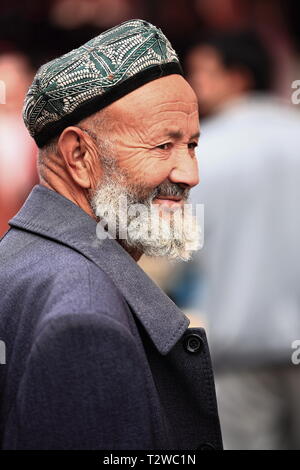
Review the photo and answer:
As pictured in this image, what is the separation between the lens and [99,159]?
9.15ft

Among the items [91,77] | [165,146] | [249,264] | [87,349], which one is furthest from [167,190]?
[249,264]

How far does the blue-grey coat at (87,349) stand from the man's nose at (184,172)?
287 mm

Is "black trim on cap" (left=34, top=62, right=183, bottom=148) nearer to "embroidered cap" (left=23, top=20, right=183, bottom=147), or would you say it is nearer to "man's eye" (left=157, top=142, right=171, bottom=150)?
"embroidered cap" (left=23, top=20, right=183, bottom=147)

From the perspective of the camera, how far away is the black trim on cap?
273cm

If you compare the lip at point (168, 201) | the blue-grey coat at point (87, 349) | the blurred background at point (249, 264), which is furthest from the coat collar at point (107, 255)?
the blurred background at point (249, 264)

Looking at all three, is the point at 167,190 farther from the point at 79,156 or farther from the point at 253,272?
the point at 253,272

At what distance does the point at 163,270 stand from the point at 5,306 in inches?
88.8

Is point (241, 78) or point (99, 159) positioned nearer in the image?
point (99, 159)

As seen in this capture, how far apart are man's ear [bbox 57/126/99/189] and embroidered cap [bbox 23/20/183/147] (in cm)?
4

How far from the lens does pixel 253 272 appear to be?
4.55 metres

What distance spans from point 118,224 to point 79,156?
24 cm
